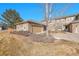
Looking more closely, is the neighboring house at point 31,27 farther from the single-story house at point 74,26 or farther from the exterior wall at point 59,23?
the single-story house at point 74,26

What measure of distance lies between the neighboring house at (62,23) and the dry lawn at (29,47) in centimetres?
20

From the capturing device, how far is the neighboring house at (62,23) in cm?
461

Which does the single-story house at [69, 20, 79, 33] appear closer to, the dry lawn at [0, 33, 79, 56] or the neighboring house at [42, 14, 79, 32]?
the neighboring house at [42, 14, 79, 32]

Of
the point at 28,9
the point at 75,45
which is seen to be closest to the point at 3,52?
the point at 28,9

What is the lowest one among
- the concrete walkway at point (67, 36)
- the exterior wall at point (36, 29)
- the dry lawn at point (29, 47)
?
the dry lawn at point (29, 47)

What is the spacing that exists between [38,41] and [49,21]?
1.03 feet

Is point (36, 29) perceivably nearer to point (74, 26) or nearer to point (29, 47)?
point (29, 47)

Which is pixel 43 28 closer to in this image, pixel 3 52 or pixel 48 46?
pixel 48 46

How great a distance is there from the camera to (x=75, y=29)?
4.59 m

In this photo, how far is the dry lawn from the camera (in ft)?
15.0

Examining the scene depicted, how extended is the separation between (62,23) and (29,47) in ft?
1.84

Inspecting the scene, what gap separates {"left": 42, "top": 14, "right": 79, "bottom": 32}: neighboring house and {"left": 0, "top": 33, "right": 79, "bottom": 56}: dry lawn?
7.8 inches

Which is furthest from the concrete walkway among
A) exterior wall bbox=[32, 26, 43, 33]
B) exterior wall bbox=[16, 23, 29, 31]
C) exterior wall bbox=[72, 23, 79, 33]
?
exterior wall bbox=[16, 23, 29, 31]

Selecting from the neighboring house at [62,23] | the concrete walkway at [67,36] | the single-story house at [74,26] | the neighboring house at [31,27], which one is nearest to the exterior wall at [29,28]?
the neighboring house at [31,27]
